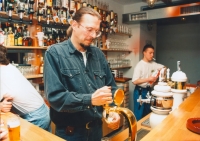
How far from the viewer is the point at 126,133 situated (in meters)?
1.53

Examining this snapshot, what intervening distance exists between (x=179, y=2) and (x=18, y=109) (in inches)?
157

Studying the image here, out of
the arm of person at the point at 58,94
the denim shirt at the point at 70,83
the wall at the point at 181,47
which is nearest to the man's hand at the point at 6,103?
the denim shirt at the point at 70,83

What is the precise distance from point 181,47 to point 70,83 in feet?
18.6

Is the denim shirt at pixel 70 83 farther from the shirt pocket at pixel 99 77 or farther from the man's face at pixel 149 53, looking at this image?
the man's face at pixel 149 53

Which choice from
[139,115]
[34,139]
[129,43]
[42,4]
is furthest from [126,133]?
[129,43]

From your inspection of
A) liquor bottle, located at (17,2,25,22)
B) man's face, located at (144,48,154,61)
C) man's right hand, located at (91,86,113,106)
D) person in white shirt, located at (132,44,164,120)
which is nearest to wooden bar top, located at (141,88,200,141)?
man's right hand, located at (91,86,113,106)

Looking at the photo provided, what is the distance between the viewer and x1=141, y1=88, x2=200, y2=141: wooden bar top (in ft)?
3.03

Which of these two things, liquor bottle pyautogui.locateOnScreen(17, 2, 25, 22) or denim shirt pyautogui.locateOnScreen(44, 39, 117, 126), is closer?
denim shirt pyautogui.locateOnScreen(44, 39, 117, 126)

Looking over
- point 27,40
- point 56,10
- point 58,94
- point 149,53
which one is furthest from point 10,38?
point 149,53

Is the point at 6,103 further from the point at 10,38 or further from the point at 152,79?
the point at 152,79

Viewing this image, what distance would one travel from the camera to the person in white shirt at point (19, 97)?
5.42 feet

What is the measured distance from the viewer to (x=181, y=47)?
6.13 meters

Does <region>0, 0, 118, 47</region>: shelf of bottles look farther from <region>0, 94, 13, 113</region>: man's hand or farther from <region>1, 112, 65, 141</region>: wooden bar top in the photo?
<region>1, 112, 65, 141</region>: wooden bar top

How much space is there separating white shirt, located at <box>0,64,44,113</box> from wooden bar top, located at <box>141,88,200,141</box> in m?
1.23
